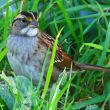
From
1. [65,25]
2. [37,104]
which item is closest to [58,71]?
[65,25]

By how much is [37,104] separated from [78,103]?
2.39 ft

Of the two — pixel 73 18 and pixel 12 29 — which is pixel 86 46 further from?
pixel 12 29

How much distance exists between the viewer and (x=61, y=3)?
13.7ft

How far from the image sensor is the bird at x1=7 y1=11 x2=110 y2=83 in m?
3.90

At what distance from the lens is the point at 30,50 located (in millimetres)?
3945

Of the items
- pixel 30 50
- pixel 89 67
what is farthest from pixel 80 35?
pixel 30 50

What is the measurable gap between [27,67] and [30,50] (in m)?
0.13

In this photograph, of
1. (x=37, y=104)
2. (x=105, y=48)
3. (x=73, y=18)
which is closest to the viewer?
(x=37, y=104)

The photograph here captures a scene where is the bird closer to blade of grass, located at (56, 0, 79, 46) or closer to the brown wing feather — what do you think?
the brown wing feather

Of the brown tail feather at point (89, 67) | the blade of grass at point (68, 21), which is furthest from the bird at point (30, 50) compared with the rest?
the blade of grass at point (68, 21)

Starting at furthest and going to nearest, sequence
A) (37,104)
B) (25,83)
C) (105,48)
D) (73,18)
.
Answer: (73,18)
(105,48)
(25,83)
(37,104)

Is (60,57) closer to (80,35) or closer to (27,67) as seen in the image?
(80,35)

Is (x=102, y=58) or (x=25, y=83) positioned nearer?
(x=25, y=83)

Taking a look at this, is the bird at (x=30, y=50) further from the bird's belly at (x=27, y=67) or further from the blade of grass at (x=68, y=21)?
the blade of grass at (x=68, y=21)
